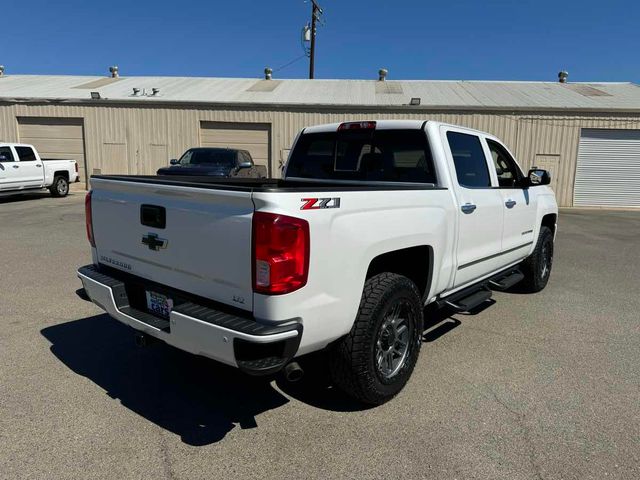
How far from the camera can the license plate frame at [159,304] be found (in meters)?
3.04

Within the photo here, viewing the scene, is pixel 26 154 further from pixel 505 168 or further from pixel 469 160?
pixel 469 160

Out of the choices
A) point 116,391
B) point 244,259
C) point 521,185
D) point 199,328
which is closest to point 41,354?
point 116,391

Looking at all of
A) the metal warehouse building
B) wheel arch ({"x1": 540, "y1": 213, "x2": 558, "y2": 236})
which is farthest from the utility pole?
wheel arch ({"x1": 540, "y1": 213, "x2": 558, "y2": 236})

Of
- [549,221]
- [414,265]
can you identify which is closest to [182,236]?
[414,265]

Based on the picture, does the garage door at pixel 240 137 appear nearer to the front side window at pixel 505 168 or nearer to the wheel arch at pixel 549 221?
the wheel arch at pixel 549 221

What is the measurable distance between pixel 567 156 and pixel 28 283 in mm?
19130

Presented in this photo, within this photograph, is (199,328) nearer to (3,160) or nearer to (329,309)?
(329,309)

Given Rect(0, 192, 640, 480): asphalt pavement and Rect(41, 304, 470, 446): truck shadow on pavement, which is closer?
Rect(0, 192, 640, 480): asphalt pavement

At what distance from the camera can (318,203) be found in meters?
2.60

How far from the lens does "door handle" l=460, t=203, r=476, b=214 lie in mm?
3893

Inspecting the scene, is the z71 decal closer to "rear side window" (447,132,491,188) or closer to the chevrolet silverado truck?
"rear side window" (447,132,491,188)

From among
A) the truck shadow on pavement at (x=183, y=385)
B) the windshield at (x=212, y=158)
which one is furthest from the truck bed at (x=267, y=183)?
the windshield at (x=212, y=158)

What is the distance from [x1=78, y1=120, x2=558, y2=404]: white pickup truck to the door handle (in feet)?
0.05

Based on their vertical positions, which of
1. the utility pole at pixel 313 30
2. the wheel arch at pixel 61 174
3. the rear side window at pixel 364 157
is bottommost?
the wheel arch at pixel 61 174
